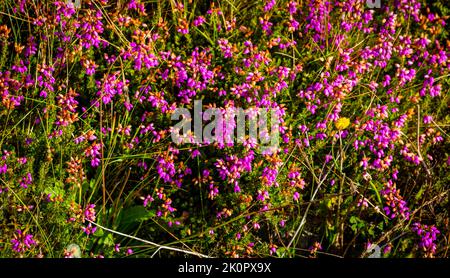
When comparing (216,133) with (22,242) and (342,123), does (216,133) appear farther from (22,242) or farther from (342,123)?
(22,242)

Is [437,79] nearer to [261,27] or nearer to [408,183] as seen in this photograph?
[408,183]

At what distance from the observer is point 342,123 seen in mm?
3777

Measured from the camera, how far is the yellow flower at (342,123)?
149 inches

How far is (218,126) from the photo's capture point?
3660 mm

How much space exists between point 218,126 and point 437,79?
1552 mm

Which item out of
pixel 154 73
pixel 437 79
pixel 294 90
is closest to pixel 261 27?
pixel 294 90

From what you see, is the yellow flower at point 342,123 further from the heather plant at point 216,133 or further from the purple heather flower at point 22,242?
the purple heather flower at point 22,242

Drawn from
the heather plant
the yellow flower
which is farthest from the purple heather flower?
the yellow flower

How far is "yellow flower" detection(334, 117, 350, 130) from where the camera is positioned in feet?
12.4

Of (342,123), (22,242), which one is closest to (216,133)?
(342,123)

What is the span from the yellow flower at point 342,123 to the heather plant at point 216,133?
37mm

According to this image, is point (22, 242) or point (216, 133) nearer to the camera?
point (22, 242)

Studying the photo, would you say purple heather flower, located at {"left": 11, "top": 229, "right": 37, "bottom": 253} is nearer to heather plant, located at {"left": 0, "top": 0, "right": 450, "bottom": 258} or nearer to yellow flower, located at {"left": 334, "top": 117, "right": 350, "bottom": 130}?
heather plant, located at {"left": 0, "top": 0, "right": 450, "bottom": 258}

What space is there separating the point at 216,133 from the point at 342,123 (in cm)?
79
